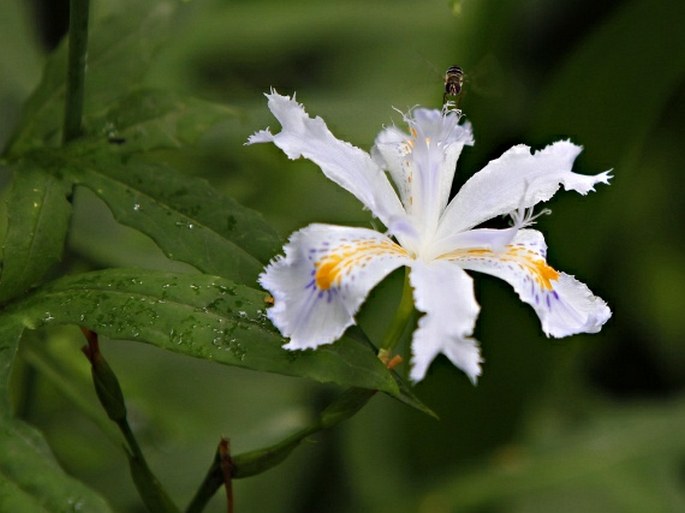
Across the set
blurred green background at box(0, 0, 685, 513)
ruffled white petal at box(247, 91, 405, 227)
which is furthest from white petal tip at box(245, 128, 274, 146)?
blurred green background at box(0, 0, 685, 513)

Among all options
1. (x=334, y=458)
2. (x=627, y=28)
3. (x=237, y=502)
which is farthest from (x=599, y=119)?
(x=237, y=502)

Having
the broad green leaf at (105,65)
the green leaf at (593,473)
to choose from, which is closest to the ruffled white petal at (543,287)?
the broad green leaf at (105,65)

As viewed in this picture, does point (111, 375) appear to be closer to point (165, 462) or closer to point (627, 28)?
point (165, 462)

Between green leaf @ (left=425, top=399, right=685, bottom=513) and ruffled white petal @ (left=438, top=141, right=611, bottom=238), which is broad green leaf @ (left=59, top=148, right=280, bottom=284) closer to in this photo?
ruffled white petal @ (left=438, top=141, right=611, bottom=238)

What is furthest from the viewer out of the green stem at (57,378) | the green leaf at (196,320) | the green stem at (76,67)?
the green stem at (57,378)

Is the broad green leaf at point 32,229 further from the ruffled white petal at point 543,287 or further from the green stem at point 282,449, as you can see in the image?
the ruffled white petal at point 543,287
